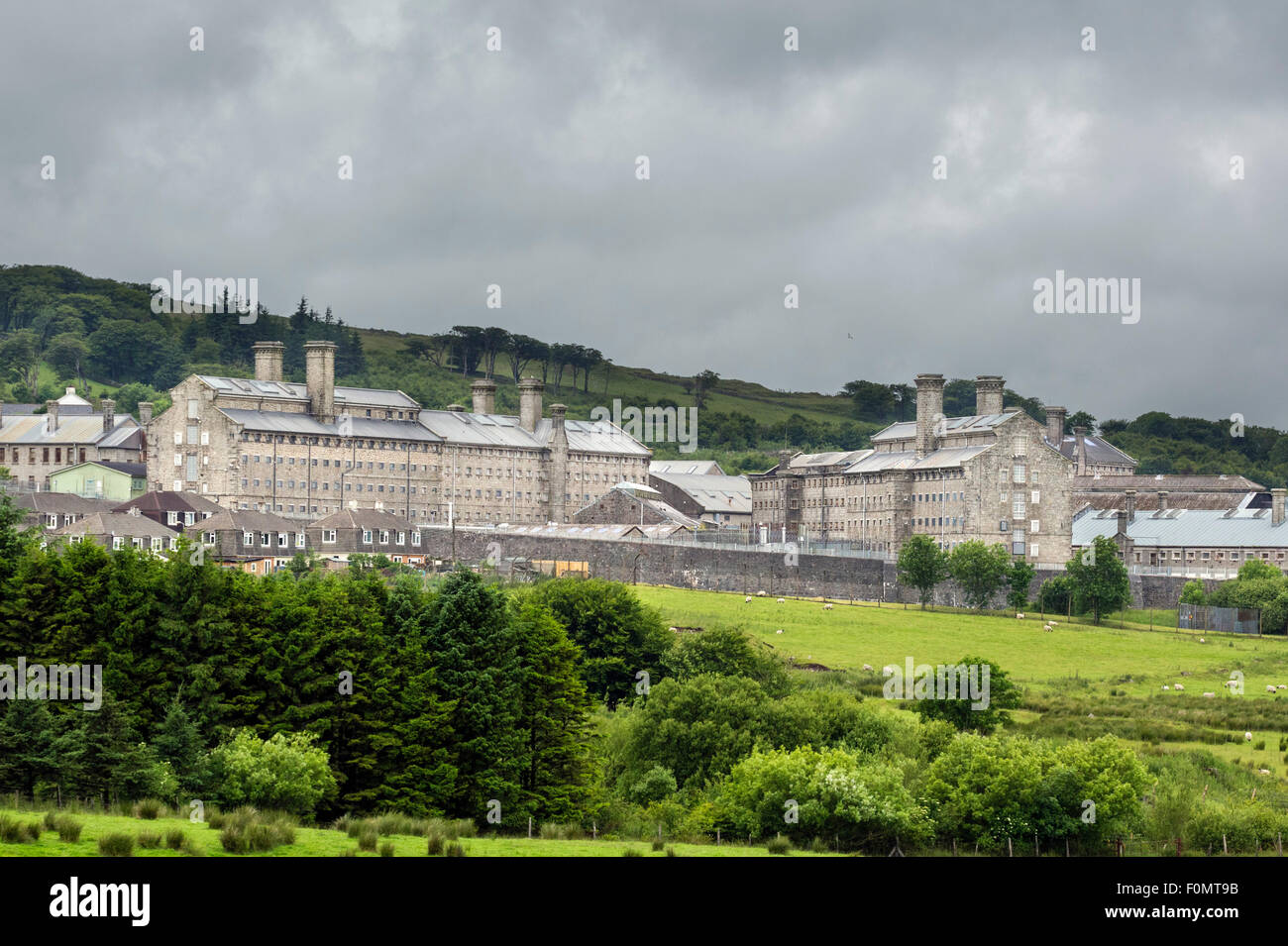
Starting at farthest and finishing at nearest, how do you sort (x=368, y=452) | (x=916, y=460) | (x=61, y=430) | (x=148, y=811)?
(x=61, y=430), (x=368, y=452), (x=916, y=460), (x=148, y=811)

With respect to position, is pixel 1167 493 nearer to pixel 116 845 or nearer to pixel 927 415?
pixel 927 415

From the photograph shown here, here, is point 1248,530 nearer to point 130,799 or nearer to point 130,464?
point 130,464

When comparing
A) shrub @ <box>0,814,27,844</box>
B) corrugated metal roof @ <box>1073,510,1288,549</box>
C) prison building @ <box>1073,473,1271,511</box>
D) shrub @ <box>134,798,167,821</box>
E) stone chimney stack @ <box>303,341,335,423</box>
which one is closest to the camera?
shrub @ <box>0,814,27,844</box>

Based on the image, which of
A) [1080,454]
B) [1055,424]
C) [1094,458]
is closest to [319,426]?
[1055,424]

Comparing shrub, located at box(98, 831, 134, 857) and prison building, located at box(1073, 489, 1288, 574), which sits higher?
prison building, located at box(1073, 489, 1288, 574)

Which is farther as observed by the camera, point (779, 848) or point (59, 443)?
point (59, 443)

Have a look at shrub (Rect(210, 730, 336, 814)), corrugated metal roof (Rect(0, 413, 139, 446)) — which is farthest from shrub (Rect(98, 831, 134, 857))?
corrugated metal roof (Rect(0, 413, 139, 446))

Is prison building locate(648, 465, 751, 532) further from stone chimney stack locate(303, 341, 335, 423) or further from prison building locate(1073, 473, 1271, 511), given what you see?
stone chimney stack locate(303, 341, 335, 423)
